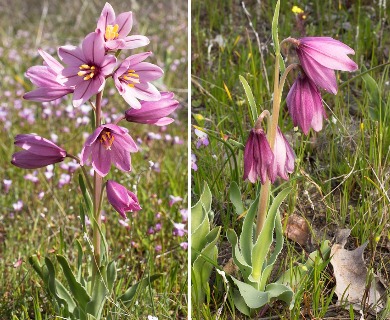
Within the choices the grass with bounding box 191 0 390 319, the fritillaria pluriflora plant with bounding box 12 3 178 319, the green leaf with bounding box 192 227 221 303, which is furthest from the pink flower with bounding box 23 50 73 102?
the green leaf with bounding box 192 227 221 303

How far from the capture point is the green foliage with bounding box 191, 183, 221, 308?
1.19 meters

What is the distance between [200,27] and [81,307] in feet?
2.35

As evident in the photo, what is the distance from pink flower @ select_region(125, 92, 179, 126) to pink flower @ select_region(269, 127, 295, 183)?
19cm

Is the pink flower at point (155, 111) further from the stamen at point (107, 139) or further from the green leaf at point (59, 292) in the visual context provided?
the green leaf at point (59, 292)

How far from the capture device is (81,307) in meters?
1.30

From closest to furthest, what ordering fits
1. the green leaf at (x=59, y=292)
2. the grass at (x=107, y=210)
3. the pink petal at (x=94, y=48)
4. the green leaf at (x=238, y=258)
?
the pink petal at (x=94, y=48)
the green leaf at (x=238, y=258)
the green leaf at (x=59, y=292)
the grass at (x=107, y=210)

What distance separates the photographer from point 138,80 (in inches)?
44.9

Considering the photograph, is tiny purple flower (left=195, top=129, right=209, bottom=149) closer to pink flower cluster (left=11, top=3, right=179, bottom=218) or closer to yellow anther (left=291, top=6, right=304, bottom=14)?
pink flower cluster (left=11, top=3, right=179, bottom=218)

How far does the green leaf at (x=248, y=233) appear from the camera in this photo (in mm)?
1178

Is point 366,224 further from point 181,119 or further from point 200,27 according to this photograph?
point 181,119

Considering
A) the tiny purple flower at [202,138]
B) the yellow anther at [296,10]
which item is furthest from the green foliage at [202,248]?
the yellow anther at [296,10]

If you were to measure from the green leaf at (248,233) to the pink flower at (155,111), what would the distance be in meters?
0.21

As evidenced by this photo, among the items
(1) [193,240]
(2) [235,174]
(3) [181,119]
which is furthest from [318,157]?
(3) [181,119]

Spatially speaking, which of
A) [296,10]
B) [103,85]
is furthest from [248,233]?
[296,10]
